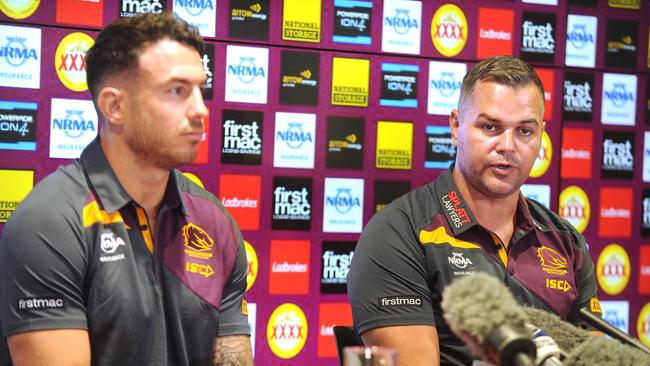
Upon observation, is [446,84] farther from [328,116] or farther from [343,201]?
[343,201]

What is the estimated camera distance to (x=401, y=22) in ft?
12.1

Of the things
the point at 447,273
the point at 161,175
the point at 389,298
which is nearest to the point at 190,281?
the point at 161,175

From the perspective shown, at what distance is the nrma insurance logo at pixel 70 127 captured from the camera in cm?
320

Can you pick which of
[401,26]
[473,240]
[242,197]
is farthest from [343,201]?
[473,240]

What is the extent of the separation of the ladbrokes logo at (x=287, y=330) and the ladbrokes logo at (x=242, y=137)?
666mm

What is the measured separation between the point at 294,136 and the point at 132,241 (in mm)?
1882

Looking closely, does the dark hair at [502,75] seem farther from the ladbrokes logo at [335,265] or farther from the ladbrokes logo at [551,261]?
the ladbrokes logo at [335,265]

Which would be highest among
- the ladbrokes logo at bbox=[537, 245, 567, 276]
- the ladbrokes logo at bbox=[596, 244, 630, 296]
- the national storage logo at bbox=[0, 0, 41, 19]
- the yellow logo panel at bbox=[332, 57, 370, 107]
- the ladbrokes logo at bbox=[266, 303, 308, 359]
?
the national storage logo at bbox=[0, 0, 41, 19]

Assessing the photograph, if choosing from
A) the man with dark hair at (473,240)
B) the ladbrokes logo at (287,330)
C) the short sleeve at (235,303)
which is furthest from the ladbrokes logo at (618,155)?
the short sleeve at (235,303)

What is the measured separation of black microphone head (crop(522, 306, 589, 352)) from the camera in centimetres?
106

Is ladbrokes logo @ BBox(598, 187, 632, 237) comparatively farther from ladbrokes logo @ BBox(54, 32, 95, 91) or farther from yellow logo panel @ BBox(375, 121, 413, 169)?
ladbrokes logo @ BBox(54, 32, 95, 91)

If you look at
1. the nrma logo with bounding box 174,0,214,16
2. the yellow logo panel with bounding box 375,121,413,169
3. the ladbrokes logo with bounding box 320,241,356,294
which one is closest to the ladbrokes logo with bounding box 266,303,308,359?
the ladbrokes logo with bounding box 320,241,356,294

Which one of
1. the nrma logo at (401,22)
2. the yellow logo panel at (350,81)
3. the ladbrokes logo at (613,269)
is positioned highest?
the nrma logo at (401,22)

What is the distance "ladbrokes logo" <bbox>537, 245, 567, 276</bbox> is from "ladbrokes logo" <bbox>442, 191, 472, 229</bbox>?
0.73ft
